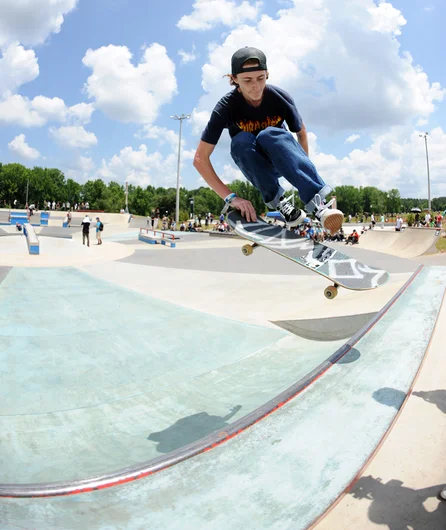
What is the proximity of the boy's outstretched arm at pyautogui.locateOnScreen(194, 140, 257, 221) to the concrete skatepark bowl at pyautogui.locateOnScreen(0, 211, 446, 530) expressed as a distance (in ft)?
6.85

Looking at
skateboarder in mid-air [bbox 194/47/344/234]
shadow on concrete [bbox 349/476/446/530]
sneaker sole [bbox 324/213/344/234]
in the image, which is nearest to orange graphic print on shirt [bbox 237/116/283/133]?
skateboarder in mid-air [bbox 194/47/344/234]

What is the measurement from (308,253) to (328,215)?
24.9 inches

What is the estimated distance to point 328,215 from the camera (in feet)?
15.0

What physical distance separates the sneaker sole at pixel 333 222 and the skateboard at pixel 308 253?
35 centimetres

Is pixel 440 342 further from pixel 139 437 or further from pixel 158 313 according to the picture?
pixel 158 313

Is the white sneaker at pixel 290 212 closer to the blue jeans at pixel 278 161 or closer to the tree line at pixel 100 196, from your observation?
the blue jeans at pixel 278 161

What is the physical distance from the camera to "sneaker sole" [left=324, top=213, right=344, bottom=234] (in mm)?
4590

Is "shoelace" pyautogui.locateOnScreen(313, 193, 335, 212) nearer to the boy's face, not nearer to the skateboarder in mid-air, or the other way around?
the skateboarder in mid-air

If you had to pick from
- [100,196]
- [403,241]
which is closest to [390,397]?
[403,241]

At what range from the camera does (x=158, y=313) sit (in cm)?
851

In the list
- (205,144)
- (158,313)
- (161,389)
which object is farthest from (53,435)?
(158,313)

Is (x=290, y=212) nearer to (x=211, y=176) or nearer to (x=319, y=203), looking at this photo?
(x=319, y=203)

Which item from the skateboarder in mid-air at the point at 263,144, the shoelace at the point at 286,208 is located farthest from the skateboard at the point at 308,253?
the shoelace at the point at 286,208

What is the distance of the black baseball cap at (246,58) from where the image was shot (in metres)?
4.21
